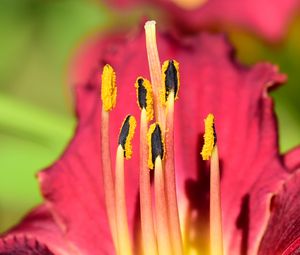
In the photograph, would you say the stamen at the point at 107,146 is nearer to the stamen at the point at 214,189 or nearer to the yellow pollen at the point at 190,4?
the stamen at the point at 214,189

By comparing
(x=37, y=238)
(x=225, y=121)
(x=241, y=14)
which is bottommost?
(x=37, y=238)

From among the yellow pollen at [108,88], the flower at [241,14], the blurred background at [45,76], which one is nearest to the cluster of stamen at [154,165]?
the yellow pollen at [108,88]

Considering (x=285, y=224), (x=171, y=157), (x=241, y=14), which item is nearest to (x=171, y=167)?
(x=171, y=157)

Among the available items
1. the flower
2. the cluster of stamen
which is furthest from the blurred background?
the cluster of stamen

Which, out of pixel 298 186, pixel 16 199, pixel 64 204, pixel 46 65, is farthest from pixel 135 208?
pixel 46 65

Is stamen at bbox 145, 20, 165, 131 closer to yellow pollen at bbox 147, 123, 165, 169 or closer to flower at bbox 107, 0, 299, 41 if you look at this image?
yellow pollen at bbox 147, 123, 165, 169

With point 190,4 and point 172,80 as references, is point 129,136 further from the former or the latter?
point 190,4
